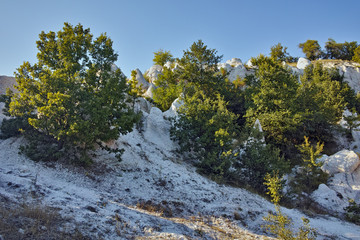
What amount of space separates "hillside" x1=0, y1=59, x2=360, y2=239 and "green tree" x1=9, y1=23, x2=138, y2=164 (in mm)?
1761

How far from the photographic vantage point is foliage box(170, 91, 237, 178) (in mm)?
16844

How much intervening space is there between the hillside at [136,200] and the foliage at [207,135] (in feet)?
4.44

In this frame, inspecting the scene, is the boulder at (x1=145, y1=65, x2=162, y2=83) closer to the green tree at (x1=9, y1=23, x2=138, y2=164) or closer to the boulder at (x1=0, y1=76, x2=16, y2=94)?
the boulder at (x1=0, y1=76, x2=16, y2=94)

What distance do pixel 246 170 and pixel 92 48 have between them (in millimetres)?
14161

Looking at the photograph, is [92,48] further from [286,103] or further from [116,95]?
[286,103]

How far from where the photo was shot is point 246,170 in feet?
57.0

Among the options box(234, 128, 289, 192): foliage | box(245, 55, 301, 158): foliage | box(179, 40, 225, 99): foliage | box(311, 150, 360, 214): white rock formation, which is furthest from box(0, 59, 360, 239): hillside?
box(179, 40, 225, 99): foliage

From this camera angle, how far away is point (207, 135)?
18.4 m

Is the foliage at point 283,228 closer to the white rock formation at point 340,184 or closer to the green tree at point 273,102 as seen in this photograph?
the white rock formation at point 340,184

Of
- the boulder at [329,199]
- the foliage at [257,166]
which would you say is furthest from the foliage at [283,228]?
the boulder at [329,199]

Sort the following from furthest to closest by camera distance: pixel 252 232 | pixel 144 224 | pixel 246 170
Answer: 1. pixel 246 170
2. pixel 252 232
3. pixel 144 224

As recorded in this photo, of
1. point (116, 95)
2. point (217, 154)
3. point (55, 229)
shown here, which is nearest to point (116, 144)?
point (116, 95)

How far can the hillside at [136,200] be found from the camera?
22.2 feet

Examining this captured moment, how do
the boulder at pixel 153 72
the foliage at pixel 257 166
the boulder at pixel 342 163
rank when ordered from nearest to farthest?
the foliage at pixel 257 166 → the boulder at pixel 342 163 → the boulder at pixel 153 72
